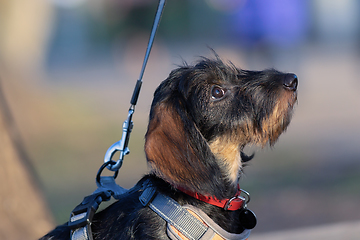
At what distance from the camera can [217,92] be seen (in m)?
2.57

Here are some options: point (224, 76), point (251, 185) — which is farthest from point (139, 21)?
point (224, 76)

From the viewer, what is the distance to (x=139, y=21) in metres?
17.3

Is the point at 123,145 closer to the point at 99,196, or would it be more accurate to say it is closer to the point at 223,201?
the point at 99,196

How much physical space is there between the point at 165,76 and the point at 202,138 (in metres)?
10.6

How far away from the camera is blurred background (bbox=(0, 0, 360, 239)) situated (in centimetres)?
622

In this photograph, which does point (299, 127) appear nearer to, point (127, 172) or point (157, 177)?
point (127, 172)

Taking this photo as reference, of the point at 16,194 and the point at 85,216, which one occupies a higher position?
the point at 85,216

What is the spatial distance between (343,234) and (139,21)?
14831mm

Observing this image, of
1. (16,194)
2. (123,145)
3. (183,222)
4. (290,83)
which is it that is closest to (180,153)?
(183,222)

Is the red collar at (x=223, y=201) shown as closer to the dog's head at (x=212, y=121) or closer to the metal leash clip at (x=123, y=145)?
the dog's head at (x=212, y=121)

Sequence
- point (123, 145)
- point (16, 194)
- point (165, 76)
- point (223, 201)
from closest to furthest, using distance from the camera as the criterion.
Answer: point (223, 201), point (123, 145), point (16, 194), point (165, 76)

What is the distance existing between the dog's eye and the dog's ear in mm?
261

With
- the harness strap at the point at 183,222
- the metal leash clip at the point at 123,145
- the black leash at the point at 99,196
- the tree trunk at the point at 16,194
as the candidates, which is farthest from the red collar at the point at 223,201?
the tree trunk at the point at 16,194

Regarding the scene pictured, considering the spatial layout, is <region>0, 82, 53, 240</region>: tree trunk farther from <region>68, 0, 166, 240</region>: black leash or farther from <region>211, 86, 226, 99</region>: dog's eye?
<region>211, 86, 226, 99</region>: dog's eye
